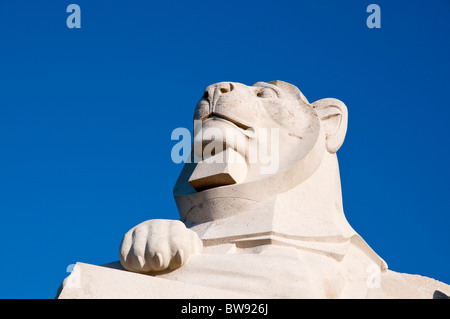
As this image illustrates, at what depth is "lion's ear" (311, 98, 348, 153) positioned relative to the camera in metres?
6.98

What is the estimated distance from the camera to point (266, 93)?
7023 mm

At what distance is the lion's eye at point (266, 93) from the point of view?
23.0ft

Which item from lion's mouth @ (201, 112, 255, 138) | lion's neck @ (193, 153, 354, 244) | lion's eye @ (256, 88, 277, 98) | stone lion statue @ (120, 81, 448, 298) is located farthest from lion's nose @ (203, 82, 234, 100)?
lion's neck @ (193, 153, 354, 244)

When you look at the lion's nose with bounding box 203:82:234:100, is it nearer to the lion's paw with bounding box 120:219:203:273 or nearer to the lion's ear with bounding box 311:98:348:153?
the lion's ear with bounding box 311:98:348:153

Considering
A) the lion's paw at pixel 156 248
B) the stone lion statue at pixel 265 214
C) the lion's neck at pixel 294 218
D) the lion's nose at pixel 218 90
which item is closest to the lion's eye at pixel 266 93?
the stone lion statue at pixel 265 214

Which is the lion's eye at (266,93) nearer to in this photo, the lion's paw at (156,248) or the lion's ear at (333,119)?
the lion's ear at (333,119)

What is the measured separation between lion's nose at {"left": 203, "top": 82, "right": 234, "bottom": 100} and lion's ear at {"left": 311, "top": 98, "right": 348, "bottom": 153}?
908 millimetres

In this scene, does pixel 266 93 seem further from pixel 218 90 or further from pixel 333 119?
pixel 333 119

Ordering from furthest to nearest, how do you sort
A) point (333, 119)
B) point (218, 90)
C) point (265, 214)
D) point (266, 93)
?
point (333, 119)
point (266, 93)
point (218, 90)
point (265, 214)

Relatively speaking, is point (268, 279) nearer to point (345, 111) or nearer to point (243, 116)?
point (243, 116)

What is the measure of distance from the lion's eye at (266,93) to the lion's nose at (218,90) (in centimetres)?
34

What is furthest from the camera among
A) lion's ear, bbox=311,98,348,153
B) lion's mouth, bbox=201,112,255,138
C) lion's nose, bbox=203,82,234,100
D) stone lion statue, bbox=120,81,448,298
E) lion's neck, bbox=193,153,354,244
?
lion's ear, bbox=311,98,348,153

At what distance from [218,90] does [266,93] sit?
0.47 meters

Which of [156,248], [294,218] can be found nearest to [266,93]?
[294,218]
